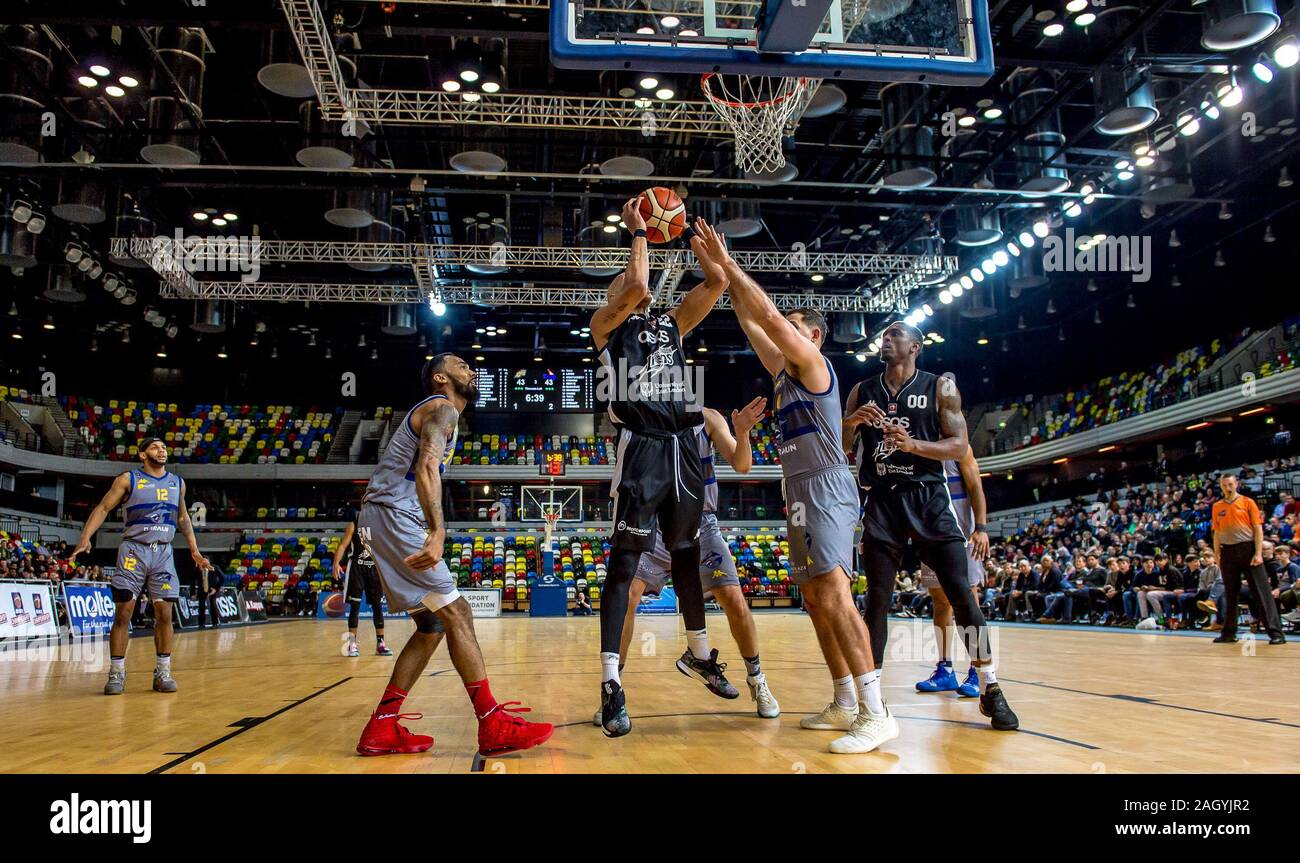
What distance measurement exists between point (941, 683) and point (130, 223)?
16.8 metres

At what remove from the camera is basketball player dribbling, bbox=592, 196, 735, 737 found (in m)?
4.00

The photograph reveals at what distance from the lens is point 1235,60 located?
1284 centimetres

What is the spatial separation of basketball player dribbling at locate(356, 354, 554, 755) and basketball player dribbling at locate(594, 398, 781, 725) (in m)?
0.84

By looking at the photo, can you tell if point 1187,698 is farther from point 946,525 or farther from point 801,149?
point 801,149

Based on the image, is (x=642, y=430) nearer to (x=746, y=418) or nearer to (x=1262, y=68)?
(x=746, y=418)

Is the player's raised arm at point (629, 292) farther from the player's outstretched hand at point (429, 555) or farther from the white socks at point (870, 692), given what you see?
the white socks at point (870, 692)

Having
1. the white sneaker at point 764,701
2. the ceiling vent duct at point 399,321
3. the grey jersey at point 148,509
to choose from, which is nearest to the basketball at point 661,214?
the white sneaker at point 764,701

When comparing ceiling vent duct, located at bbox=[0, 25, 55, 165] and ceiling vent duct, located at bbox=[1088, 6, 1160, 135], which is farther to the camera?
ceiling vent duct, located at bbox=[1088, 6, 1160, 135]

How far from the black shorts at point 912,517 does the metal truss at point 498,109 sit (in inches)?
361

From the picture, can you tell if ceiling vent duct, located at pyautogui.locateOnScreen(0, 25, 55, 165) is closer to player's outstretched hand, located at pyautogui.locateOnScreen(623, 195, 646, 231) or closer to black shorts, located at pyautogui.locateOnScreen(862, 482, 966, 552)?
player's outstretched hand, located at pyautogui.locateOnScreen(623, 195, 646, 231)

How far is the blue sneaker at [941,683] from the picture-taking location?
5.37 m

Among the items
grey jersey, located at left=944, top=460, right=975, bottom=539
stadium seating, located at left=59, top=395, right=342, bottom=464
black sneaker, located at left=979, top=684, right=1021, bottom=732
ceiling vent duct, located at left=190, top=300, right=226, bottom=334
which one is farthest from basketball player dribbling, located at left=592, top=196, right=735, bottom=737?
stadium seating, located at left=59, top=395, right=342, bottom=464

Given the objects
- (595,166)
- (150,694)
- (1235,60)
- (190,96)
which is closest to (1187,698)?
(150,694)
